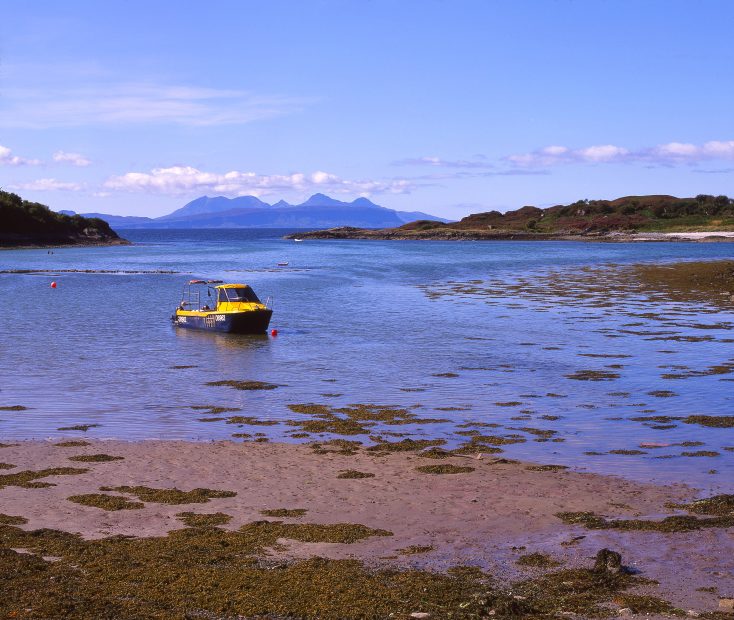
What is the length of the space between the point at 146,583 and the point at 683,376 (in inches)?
835

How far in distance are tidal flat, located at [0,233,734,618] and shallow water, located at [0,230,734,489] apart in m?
0.14

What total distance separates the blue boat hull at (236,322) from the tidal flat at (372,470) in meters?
1.07

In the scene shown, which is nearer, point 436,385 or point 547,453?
point 547,453

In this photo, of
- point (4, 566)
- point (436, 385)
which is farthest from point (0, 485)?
point (436, 385)

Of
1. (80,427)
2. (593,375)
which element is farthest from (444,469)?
(593,375)

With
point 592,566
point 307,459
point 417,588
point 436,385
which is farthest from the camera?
point 436,385

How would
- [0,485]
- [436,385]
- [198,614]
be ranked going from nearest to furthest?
[198,614] < [0,485] < [436,385]

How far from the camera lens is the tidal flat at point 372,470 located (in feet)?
35.0

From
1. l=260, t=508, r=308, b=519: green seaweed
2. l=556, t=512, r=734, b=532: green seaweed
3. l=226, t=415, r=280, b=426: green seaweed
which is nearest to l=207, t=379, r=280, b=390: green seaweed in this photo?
l=226, t=415, r=280, b=426: green seaweed

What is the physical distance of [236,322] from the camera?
4059cm

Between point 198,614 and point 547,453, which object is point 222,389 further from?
point 198,614

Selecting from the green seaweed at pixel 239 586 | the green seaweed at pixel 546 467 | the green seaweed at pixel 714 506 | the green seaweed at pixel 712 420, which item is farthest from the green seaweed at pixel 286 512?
the green seaweed at pixel 712 420

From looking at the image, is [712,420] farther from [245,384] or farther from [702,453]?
[245,384]

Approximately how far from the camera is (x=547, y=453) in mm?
18500
